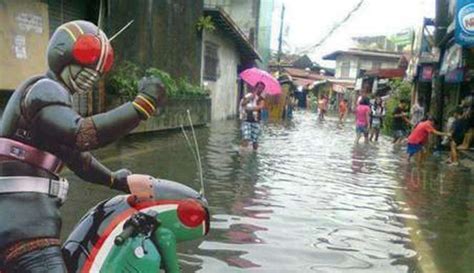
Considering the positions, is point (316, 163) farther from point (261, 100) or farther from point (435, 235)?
point (435, 235)

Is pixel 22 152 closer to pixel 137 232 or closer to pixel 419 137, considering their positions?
pixel 137 232

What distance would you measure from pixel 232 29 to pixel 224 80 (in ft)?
10.1

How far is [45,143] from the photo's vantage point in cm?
250

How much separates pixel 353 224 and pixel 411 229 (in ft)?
2.05

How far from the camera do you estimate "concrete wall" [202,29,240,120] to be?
27.1m

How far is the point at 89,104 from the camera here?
13.9 meters

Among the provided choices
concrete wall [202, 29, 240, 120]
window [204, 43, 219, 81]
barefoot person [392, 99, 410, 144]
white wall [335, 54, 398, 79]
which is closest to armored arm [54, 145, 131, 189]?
barefoot person [392, 99, 410, 144]

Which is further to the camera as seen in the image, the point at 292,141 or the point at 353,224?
the point at 292,141

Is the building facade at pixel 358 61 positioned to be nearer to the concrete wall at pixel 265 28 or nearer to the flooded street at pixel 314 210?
the concrete wall at pixel 265 28

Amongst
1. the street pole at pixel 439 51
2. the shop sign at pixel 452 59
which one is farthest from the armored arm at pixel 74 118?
the street pole at pixel 439 51

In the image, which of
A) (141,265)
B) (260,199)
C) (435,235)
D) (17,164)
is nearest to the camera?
(17,164)

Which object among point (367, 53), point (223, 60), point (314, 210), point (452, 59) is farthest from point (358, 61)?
point (314, 210)

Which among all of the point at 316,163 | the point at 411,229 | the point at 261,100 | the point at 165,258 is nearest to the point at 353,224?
the point at 411,229

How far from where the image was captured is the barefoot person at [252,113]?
14.2 m
